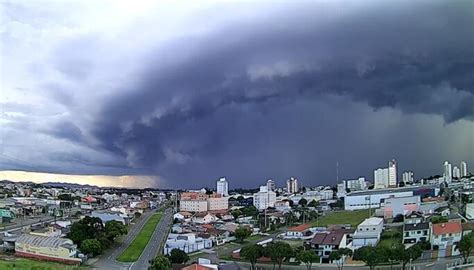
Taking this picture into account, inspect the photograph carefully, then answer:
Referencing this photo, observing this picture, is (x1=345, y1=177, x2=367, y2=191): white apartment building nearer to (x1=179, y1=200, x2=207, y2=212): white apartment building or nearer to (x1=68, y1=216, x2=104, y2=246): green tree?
(x1=179, y1=200, x2=207, y2=212): white apartment building

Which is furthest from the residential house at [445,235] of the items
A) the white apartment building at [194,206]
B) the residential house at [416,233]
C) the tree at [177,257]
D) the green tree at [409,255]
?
the white apartment building at [194,206]

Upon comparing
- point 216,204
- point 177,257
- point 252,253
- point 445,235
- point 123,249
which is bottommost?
point 123,249

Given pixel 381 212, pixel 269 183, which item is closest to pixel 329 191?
pixel 269 183

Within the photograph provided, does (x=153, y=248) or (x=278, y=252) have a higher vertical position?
(x=278, y=252)

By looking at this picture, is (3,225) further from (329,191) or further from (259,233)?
(329,191)

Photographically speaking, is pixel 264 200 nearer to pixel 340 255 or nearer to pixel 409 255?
pixel 340 255

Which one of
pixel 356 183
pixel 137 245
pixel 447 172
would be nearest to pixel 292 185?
pixel 356 183

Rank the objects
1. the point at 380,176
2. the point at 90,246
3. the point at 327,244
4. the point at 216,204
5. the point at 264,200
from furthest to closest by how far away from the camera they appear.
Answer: the point at 380,176 < the point at 264,200 < the point at 216,204 < the point at 90,246 < the point at 327,244

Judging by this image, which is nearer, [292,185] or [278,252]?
[278,252]
